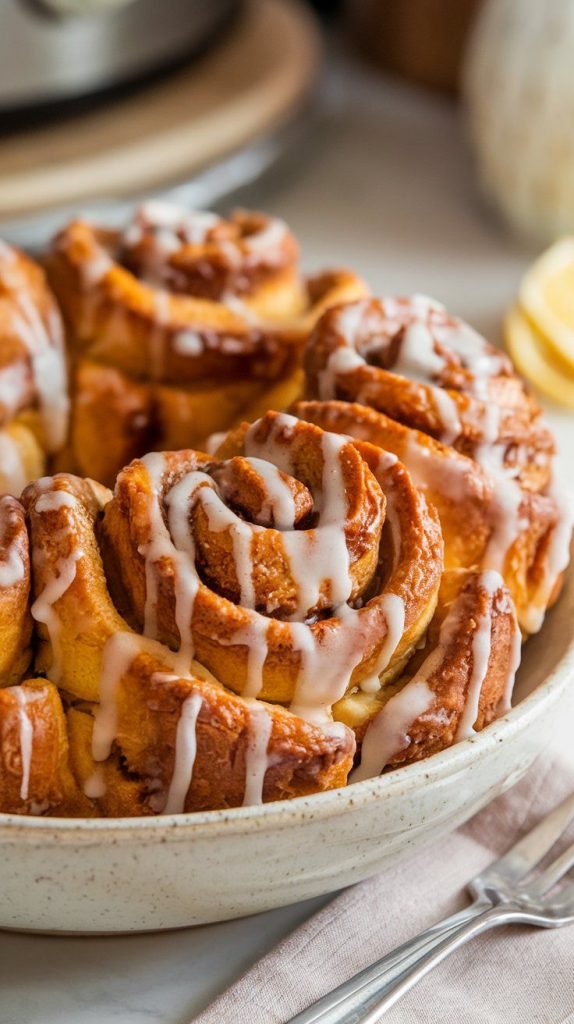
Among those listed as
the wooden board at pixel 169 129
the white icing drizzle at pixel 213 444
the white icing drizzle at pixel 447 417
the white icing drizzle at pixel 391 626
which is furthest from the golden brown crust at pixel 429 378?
the wooden board at pixel 169 129

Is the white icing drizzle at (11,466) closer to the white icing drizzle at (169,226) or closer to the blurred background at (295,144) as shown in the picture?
the white icing drizzle at (169,226)

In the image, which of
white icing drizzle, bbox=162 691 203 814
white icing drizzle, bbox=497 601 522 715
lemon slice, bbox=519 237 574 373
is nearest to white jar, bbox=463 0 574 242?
lemon slice, bbox=519 237 574 373

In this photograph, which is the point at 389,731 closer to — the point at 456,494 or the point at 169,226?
the point at 456,494

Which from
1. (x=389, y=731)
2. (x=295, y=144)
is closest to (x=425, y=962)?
(x=389, y=731)

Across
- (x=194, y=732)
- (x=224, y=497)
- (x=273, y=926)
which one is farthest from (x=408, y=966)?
(x=224, y=497)

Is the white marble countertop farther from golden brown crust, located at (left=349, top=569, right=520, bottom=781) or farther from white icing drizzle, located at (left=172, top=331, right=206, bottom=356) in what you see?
white icing drizzle, located at (left=172, top=331, right=206, bottom=356)
